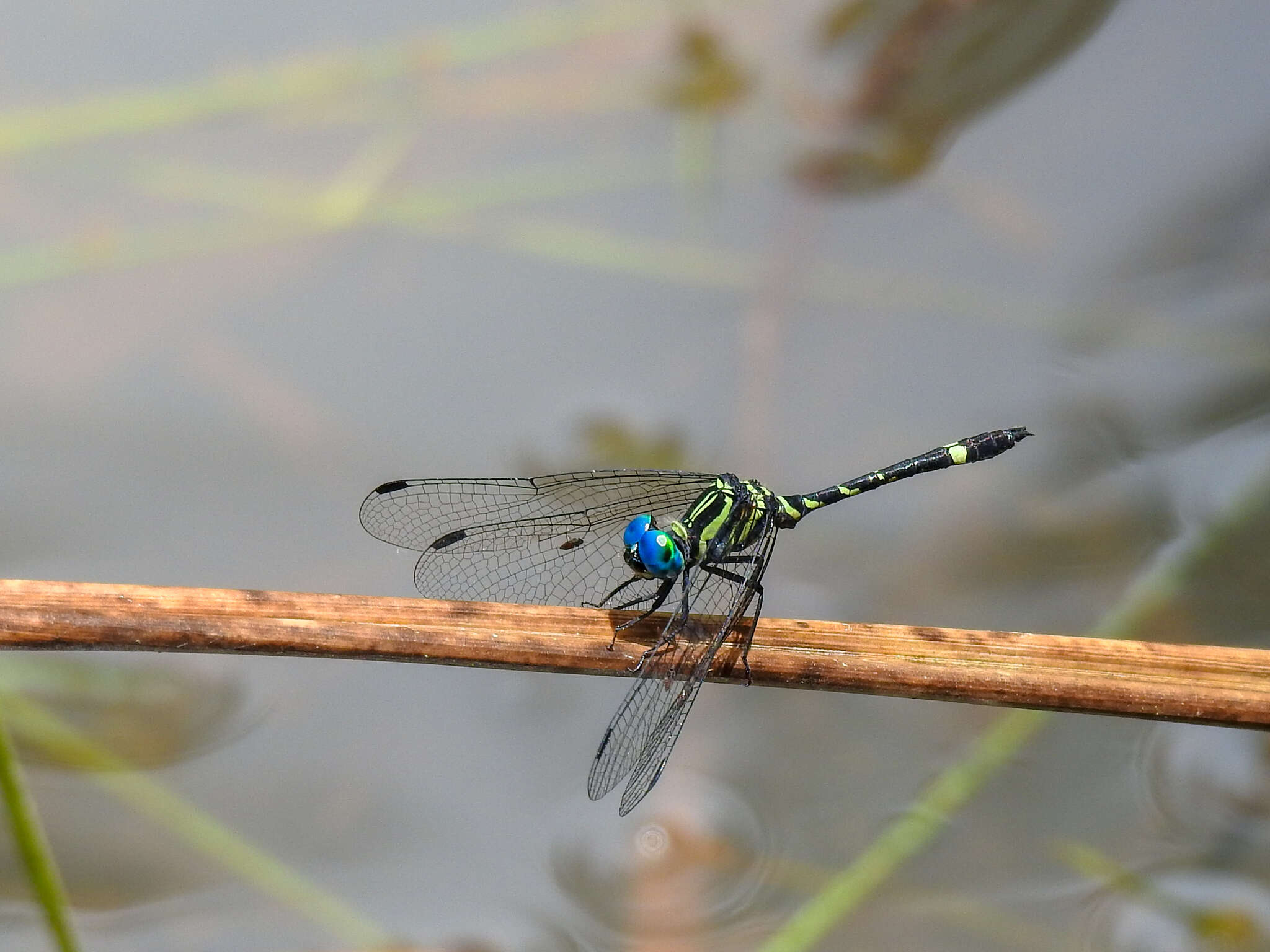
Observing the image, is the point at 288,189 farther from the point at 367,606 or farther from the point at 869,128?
the point at 367,606

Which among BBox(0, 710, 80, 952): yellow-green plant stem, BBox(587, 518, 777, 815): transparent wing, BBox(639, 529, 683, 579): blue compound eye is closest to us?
BBox(0, 710, 80, 952): yellow-green plant stem

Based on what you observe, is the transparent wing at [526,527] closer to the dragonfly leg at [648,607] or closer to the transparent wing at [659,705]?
the dragonfly leg at [648,607]

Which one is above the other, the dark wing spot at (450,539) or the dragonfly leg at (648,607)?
the dark wing spot at (450,539)

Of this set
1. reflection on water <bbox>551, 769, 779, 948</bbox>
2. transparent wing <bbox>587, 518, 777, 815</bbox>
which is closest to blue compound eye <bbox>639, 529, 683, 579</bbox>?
transparent wing <bbox>587, 518, 777, 815</bbox>

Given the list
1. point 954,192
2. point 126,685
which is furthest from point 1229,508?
point 126,685

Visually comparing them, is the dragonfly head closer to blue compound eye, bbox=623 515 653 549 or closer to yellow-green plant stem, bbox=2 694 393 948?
blue compound eye, bbox=623 515 653 549

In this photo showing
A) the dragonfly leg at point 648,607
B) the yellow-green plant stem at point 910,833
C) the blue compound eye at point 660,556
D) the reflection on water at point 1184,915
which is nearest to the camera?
the dragonfly leg at point 648,607

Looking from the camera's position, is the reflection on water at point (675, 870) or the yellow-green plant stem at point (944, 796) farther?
the reflection on water at point (675, 870)

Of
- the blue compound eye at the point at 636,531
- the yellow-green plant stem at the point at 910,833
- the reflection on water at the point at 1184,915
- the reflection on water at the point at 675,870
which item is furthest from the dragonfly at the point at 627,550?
the reflection on water at the point at 1184,915
